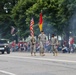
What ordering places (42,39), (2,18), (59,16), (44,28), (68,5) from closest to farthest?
(42,39)
(68,5)
(59,16)
(44,28)
(2,18)

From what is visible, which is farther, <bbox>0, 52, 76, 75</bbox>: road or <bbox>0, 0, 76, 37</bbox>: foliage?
<bbox>0, 0, 76, 37</bbox>: foliage

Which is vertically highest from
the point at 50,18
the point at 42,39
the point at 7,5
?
the point at 7,5

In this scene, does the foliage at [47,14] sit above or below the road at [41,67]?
above

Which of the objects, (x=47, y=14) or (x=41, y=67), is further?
(x=47, y=14)

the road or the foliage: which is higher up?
the foliage

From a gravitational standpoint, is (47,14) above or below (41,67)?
above

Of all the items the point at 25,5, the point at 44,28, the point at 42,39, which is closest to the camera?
the point at 42,39

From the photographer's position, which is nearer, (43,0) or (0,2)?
(43,0)

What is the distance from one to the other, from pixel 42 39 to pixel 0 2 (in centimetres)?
3530

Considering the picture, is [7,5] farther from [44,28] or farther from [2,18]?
[44,28]

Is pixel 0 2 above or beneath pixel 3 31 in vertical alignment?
above

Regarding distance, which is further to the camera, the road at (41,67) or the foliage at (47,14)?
the foliage at (47,14)

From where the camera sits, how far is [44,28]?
44281 millimetres

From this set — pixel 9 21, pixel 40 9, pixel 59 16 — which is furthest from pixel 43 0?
pixel 9 21
